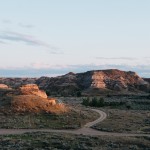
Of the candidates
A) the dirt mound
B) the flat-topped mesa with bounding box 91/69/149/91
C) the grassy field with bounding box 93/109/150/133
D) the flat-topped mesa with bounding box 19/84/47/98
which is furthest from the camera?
the flat-topped mesa with bounding box 91/69/149/91

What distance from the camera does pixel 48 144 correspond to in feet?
145

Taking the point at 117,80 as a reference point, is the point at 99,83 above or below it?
below

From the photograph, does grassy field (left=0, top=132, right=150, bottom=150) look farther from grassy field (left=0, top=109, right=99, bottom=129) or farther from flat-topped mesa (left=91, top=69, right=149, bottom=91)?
flat-topped mesa (left=91, top=69, right=149, bottom=91)

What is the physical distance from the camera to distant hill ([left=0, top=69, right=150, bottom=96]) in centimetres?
17205

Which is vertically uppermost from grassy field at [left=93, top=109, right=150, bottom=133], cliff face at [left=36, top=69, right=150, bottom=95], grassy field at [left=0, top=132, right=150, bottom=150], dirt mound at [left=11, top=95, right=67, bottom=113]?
cliff face at [left=36, top=69, right=150, bottom=95]

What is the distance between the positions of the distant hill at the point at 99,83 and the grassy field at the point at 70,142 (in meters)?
115

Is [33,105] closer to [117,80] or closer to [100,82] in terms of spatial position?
[100,82]

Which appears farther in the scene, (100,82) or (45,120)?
(100,82)

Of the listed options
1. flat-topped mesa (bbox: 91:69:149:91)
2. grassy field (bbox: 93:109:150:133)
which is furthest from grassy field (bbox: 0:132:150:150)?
flat-topped mesa (bbox: 91:69:149:91)

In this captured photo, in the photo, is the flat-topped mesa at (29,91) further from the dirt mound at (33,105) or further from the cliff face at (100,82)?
the cliff face at (100,82)

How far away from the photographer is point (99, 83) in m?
177

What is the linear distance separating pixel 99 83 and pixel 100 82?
1083mm

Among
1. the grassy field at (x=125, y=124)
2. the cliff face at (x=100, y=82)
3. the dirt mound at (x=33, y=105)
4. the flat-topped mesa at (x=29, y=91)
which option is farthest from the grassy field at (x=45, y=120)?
the cliff face at (x=100, y=82)

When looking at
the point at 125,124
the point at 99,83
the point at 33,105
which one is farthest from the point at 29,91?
the point at 99,83
